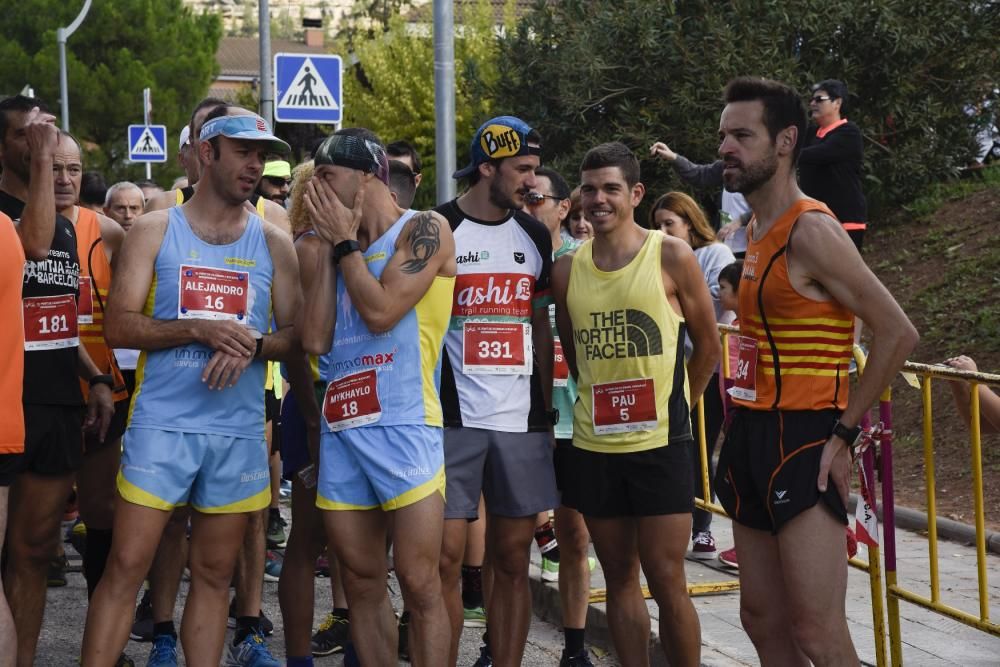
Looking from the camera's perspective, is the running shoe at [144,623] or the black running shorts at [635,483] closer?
the black running shorts at [635,483]

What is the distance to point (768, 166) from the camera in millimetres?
4578

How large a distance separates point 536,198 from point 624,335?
978mm

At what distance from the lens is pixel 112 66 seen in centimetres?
4297

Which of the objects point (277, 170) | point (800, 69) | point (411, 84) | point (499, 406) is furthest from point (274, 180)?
point (411, 84)

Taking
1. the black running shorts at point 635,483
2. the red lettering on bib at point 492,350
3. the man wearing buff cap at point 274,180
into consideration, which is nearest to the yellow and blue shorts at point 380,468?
the red lettering on bib at point 492,350

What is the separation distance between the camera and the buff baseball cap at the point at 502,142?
5832 mm

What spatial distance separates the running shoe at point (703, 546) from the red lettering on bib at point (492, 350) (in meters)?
2.74

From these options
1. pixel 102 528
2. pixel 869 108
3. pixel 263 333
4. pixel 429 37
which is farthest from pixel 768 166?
pixel 429 37

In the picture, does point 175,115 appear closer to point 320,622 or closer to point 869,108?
point 869,108

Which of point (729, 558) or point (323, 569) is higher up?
point (729, 558)

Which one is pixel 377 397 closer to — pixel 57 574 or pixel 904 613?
pixel 904 613

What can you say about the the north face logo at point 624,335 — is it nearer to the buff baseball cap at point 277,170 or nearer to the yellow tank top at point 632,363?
the yellow tank top at point 632,363

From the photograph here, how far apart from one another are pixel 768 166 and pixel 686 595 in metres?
1.83

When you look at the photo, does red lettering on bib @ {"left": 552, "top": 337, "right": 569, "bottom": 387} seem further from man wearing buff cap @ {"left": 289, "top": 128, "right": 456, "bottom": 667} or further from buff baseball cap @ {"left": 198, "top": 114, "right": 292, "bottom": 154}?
buff baseball cap @ {"left": 198, "top": 114, "right": 292, "bottom": 154}
